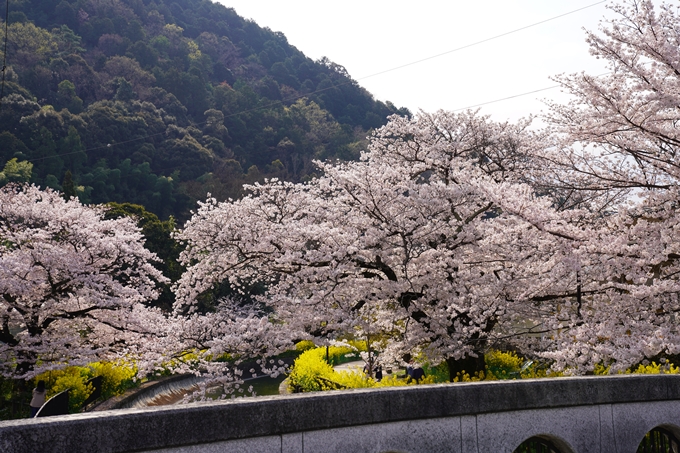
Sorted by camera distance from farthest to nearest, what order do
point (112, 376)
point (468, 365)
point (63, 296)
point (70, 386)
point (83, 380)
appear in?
point (112, 376) < point (83, 380) < point (63, 296) < point (70, 386) < point (468, 365)

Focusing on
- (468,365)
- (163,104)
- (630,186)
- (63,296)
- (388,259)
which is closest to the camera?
(630,186)

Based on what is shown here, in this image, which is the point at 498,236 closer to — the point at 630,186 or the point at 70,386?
the point at 630,186

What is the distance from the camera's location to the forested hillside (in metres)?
63.0

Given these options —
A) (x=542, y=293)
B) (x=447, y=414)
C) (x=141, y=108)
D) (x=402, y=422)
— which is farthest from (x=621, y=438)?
(x=141, y=108)

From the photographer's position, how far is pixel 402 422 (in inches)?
178

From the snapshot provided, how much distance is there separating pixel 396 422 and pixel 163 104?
8853 centimetres

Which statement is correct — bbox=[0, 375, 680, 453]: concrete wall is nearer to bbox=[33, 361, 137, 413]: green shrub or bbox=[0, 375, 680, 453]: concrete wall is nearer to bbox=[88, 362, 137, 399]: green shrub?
bbox=[33, 361, 137, 413]: green shrub

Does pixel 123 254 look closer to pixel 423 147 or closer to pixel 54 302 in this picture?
pixel 54 302

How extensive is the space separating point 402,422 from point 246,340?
9832 millimetres

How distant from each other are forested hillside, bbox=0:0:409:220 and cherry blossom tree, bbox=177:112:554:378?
35850 mm

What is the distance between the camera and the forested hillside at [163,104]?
207 ft

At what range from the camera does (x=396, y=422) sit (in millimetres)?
4492

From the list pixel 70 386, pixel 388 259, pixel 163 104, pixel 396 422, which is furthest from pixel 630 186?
pixel 163 104

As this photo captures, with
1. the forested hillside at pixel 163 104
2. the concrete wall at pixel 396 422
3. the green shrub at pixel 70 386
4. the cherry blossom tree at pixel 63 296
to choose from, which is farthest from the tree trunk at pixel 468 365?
the forested hillside at pixel 163 104
